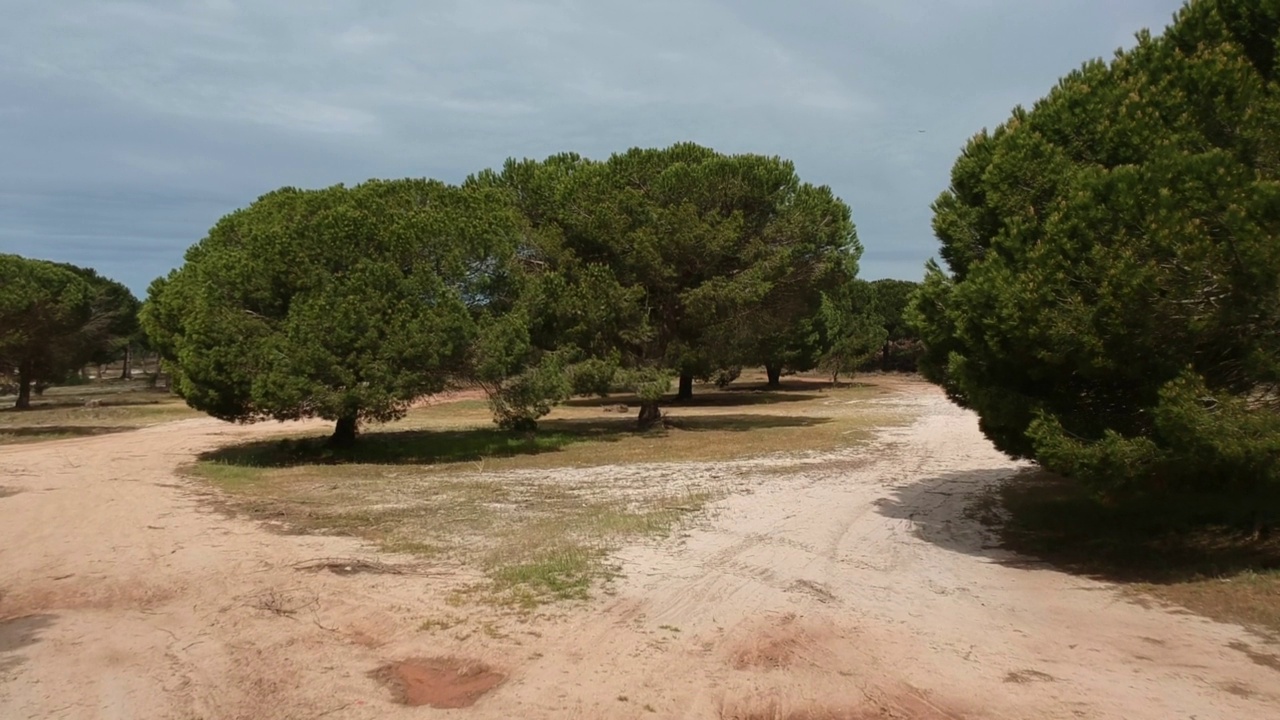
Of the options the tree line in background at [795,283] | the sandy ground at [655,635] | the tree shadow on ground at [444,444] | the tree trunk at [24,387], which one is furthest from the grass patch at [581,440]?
the tree trunk at [24,387]

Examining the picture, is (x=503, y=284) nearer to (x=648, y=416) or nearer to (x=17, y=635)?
(x=648, y=416)

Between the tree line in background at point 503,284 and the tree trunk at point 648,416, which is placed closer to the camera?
the tree line in background at point 503,284

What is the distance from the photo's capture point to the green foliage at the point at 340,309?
19.2m

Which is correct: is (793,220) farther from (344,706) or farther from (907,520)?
(344,706)

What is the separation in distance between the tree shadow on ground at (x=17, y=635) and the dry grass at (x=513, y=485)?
3.52 metres

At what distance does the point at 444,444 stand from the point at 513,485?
984cm

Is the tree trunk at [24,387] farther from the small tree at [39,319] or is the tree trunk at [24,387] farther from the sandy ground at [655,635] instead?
the sandy ground at [655,635]

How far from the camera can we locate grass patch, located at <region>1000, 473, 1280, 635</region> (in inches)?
341

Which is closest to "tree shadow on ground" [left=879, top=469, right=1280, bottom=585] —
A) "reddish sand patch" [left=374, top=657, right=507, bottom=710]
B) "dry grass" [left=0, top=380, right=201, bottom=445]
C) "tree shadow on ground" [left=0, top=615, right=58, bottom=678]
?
"reddish sand patch" [left=374, top=657, right=507, bottom=710]

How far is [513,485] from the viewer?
17.3 metres

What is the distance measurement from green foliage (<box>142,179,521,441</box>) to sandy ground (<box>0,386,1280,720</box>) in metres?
7.04

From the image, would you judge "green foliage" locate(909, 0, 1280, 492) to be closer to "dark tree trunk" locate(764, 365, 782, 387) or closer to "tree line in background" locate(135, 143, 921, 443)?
"tree line in background" locate(135, 143, 921, 443)

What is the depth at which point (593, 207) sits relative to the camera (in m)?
26.4

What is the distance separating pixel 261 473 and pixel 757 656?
1546cm
